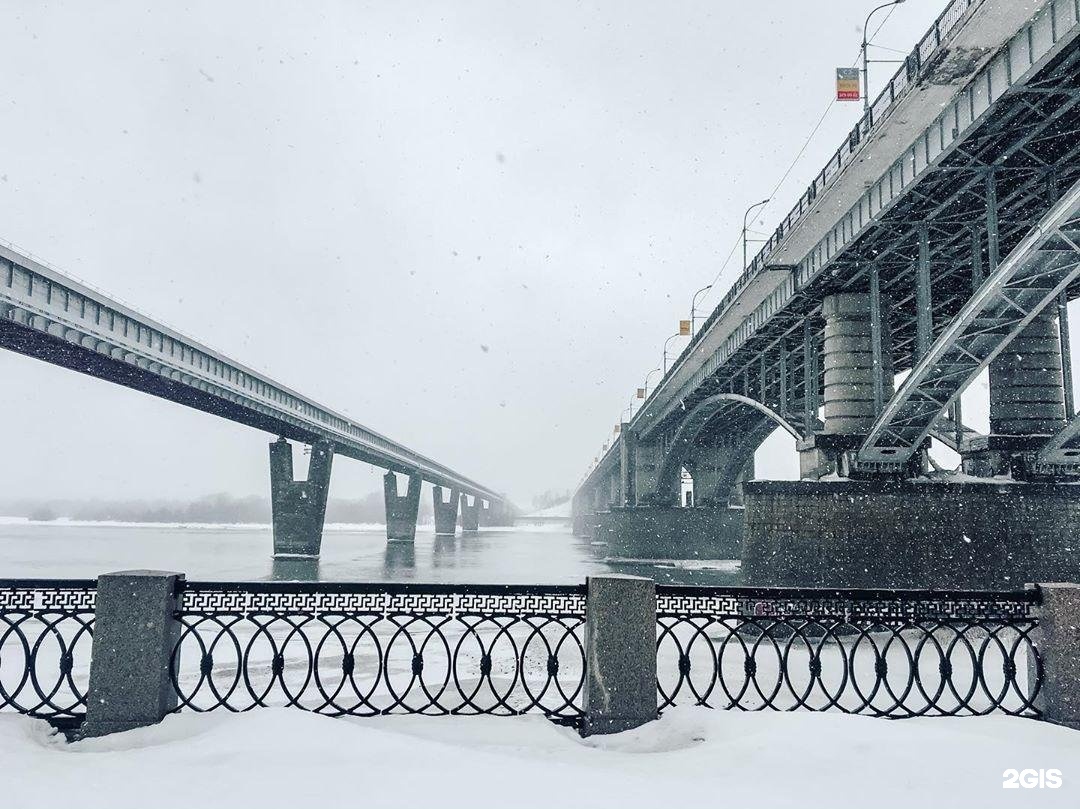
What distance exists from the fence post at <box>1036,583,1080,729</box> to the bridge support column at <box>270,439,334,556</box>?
4784 cm

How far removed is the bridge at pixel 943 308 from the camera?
14039mm

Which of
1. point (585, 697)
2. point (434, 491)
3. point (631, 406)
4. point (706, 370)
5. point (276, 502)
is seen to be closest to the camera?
point (585, 697)

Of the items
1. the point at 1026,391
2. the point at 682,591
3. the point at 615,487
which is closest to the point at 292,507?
the point at 615,487

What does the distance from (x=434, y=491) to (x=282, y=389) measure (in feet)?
213

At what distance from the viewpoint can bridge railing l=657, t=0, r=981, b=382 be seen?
44.1 ft

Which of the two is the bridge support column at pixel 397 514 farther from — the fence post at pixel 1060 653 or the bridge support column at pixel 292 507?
the fence post at pixel 1060 653

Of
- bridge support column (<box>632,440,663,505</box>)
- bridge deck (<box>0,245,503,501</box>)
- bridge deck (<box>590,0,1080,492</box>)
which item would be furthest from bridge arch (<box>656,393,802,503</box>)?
bridge deck (<box>0,245,503,501</box>)

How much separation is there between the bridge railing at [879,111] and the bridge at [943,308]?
0.05 meters

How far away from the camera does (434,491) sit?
109688 mm

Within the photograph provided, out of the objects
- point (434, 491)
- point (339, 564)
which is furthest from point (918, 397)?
point (434, 491)

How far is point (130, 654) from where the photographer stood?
18.5 feet

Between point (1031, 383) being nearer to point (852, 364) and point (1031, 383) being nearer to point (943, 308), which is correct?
point (852, 364)

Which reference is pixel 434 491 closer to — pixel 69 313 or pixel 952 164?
pixel 69 313

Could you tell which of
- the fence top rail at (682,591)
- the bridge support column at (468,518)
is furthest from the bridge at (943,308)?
the bridge support column at (468,518)
